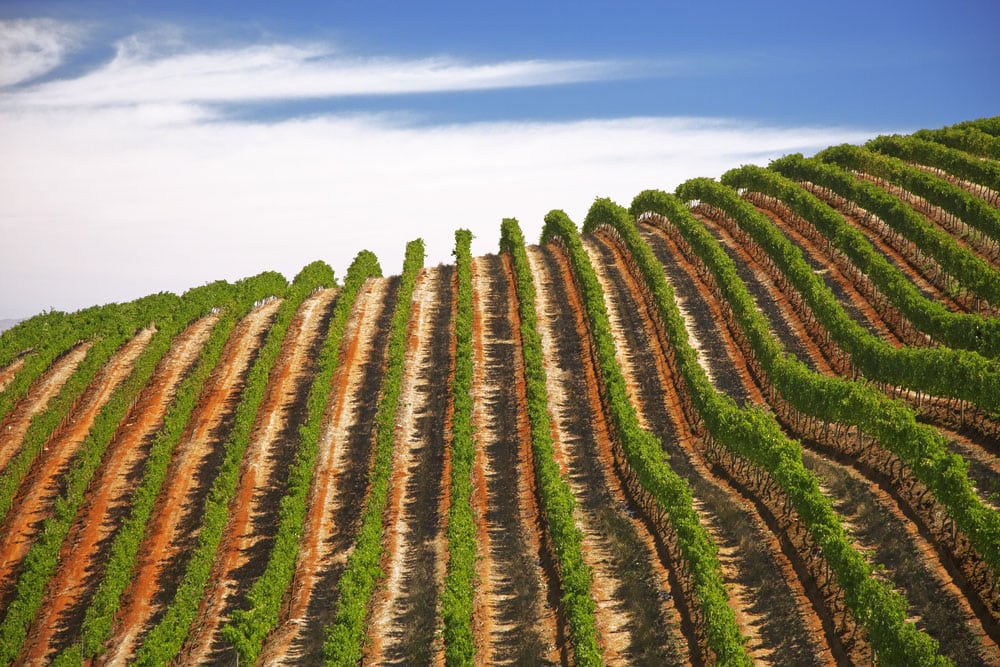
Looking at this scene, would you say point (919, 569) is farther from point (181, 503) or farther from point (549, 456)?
point (181, 503)

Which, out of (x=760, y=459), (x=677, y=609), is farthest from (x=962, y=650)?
(x=760, y=459)

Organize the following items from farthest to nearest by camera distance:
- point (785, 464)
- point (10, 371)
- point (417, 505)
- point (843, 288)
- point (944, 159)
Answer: point (944, 159)
point (843, 288)
point (10, 371)
point (417, 505)
point (785, 464)

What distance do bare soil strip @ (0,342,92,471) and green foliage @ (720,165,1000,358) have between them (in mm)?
45114

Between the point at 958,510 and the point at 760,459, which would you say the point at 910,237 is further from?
the point at 958,510

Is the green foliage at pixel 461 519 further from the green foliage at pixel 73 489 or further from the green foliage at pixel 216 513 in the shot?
the green foliage at pixel 73 489

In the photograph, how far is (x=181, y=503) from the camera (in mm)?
37812

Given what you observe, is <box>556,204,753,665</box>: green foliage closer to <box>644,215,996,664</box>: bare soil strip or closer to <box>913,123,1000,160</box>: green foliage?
<box>644,215,996,664</box>: bare soil strip

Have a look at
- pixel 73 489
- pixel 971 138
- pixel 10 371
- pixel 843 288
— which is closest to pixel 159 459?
pixel 73 489

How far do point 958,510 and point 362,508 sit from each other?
23.3 metres

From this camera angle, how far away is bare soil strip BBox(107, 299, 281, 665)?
1259 inches

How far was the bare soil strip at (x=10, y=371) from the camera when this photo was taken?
150 ft

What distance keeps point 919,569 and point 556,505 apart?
13.0 meters

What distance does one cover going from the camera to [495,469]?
38531 millimetres

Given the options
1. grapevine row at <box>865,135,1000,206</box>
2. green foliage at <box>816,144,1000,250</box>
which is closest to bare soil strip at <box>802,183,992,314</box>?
green foliage at <box>816,144,1000,250</box>
